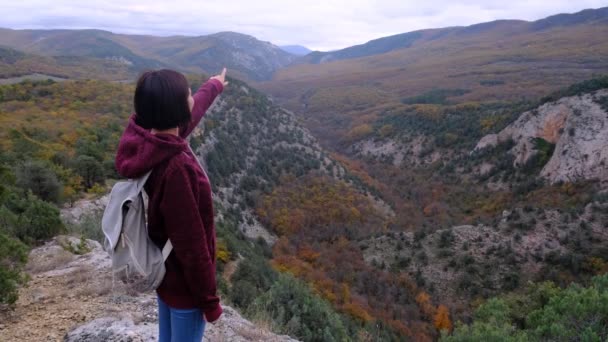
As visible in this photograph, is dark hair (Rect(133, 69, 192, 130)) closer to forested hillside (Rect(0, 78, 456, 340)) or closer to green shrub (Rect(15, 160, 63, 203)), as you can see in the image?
forested hillside (Rect(0, 78, 456, 340))

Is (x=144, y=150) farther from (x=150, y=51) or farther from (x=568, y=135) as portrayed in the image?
(x=150, y=51)

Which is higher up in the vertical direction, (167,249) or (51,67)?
(51,67)

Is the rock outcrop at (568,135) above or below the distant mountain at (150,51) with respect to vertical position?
below

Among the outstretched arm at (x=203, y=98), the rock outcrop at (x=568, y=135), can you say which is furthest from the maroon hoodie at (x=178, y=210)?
the rock outcrop at (x=568, y=135)

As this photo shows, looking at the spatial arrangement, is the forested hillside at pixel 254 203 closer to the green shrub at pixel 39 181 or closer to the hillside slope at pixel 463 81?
the green shrub at pixel 39 181

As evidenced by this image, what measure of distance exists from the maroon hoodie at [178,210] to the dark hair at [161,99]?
0.07 m

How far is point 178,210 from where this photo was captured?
5.82ft

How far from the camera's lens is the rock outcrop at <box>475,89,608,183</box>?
986 inches

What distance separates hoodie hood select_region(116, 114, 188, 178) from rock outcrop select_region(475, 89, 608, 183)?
27.9m

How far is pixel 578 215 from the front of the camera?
17.9 meters

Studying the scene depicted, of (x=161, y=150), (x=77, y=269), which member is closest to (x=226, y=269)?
(x=77, y=269)

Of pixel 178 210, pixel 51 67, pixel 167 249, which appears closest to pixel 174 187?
pixel 178 210

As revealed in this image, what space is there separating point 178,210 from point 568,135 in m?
31.4

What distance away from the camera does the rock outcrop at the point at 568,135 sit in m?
25.0
